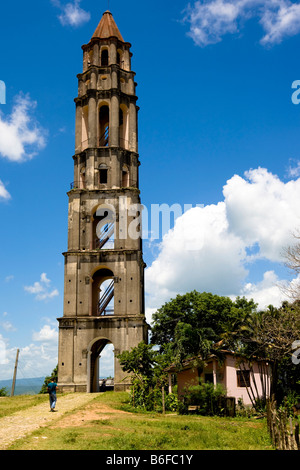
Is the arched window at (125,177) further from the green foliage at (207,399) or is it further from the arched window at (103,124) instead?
the green foliage at (207,399)

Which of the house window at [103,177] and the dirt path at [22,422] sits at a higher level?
the house window at [103,177]

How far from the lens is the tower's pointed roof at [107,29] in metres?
45.2

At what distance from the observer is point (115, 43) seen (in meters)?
44.2

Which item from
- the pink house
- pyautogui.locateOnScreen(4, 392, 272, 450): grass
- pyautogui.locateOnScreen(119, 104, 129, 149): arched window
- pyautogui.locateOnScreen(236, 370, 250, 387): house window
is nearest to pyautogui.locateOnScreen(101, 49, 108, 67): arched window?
pyautogui.locateOnScreen(119, 104, 129, 149): arched window

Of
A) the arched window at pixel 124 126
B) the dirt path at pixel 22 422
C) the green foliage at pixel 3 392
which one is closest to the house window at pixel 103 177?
the arched window at pixel 124 126

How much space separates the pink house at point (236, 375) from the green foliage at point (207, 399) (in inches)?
122

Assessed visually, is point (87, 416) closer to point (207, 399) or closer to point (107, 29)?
point (207, 399)

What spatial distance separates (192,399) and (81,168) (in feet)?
78.0

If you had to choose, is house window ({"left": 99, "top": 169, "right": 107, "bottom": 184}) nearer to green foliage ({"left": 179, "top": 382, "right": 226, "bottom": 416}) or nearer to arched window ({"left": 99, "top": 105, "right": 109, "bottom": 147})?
arched window ({"left": 99, "top": 105, "right": 109, "bottom": 147})

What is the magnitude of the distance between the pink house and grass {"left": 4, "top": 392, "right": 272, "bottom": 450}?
7.05 metres

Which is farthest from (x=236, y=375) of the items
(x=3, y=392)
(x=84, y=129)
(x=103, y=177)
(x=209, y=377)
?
(x=3, y=392)

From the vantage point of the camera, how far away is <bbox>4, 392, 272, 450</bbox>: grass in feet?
42.0
